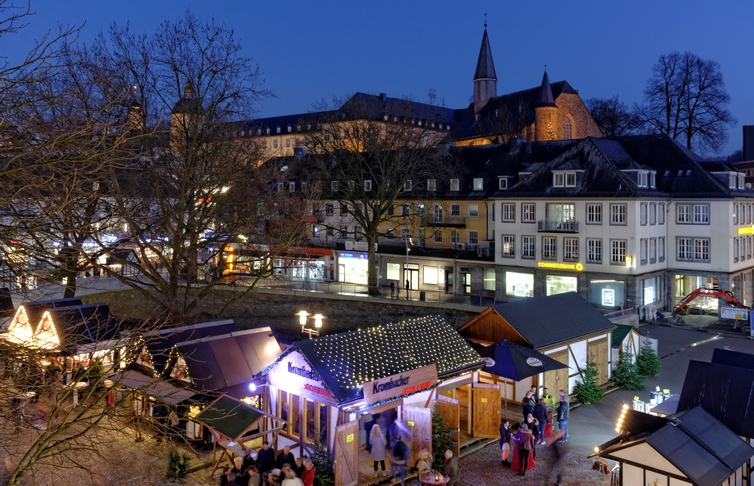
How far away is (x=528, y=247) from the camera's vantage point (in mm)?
39719

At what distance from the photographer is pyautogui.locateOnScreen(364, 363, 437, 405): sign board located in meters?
14.6

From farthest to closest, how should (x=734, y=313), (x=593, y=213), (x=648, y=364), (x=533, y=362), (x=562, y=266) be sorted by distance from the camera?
(x=562, y=266), (x=593, y=213), (x=734, y=313), (x=648, y=364), (x=533, y=362)

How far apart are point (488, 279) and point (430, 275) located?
14.0 ft

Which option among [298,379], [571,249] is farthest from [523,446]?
[571,249]

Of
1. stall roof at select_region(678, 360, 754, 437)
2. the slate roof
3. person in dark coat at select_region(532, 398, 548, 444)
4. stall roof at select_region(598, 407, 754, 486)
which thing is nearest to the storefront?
person in dark coat at select_region(532, 398, 548, 444)

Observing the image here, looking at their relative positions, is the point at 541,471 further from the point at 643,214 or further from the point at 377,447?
the point at 643,214

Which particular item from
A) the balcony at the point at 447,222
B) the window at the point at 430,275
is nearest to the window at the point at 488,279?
the window at the point at 430,275

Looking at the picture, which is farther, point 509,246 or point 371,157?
point 371,157

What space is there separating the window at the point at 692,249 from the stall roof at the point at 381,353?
1013 inches

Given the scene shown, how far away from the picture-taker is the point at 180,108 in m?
24.2

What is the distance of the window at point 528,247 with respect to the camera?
39.5 meters

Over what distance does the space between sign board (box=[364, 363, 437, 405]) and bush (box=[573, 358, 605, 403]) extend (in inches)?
279

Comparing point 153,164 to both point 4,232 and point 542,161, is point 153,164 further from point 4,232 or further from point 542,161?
point 542,161

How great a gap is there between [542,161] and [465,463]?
3047 cm
